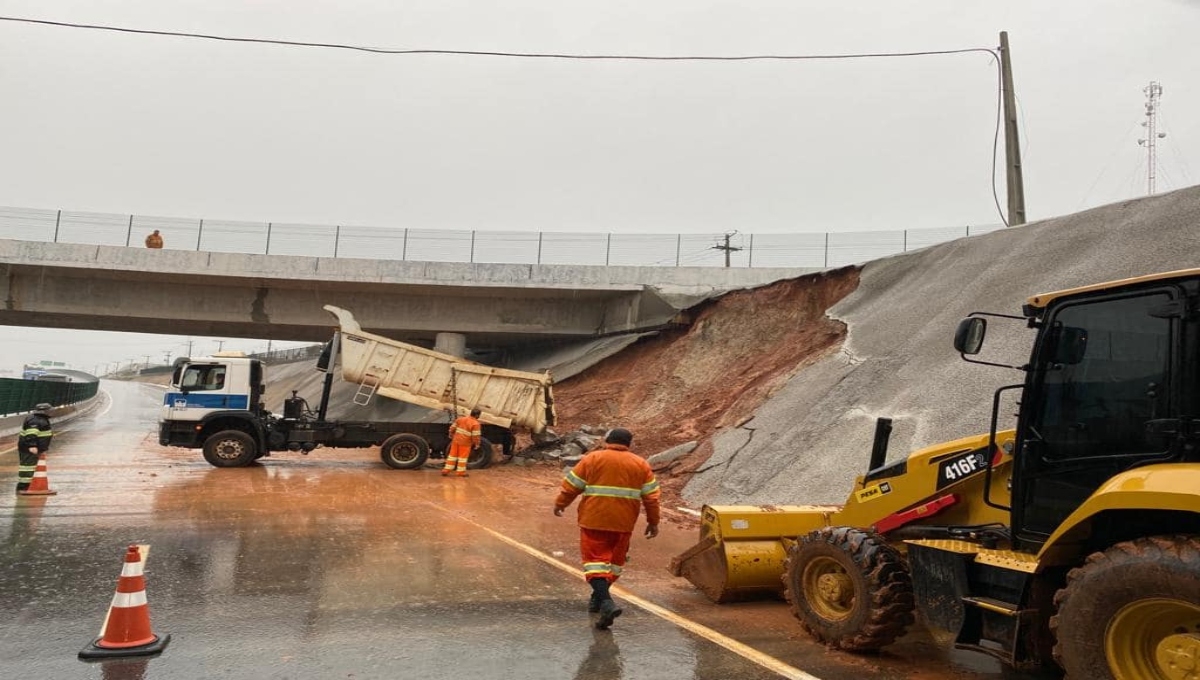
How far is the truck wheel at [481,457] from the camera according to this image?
17766 millimetres

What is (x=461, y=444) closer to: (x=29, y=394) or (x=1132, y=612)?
(x=1132, y=612)

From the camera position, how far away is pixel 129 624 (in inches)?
183

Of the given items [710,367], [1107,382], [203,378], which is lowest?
[203,378]

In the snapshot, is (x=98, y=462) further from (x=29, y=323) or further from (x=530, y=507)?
(x=29, y=323)

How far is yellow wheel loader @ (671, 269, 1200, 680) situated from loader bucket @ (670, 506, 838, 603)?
2.29 ft

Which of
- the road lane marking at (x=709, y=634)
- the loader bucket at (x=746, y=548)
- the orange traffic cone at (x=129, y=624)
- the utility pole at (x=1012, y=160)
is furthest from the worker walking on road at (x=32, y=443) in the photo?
the utility pole at (x=1012, y=160)

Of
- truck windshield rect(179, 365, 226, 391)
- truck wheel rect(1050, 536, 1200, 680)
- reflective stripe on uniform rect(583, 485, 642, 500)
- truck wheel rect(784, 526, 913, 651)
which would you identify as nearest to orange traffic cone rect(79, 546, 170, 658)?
reflective stripe on uniform rect(583, 485, 642, 500)

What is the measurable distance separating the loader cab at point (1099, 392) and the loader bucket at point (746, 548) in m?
2.23

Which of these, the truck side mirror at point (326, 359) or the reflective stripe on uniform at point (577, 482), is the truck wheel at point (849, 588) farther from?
the truck side mirror at point (326, 359)

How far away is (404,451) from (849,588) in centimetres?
1372

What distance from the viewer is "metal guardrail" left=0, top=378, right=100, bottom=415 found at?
24.6 m

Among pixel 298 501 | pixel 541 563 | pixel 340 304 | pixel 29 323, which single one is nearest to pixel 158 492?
pixel 298 501

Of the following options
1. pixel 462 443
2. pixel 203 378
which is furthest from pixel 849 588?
pixel 203 378

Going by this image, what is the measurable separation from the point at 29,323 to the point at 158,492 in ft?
77.7
